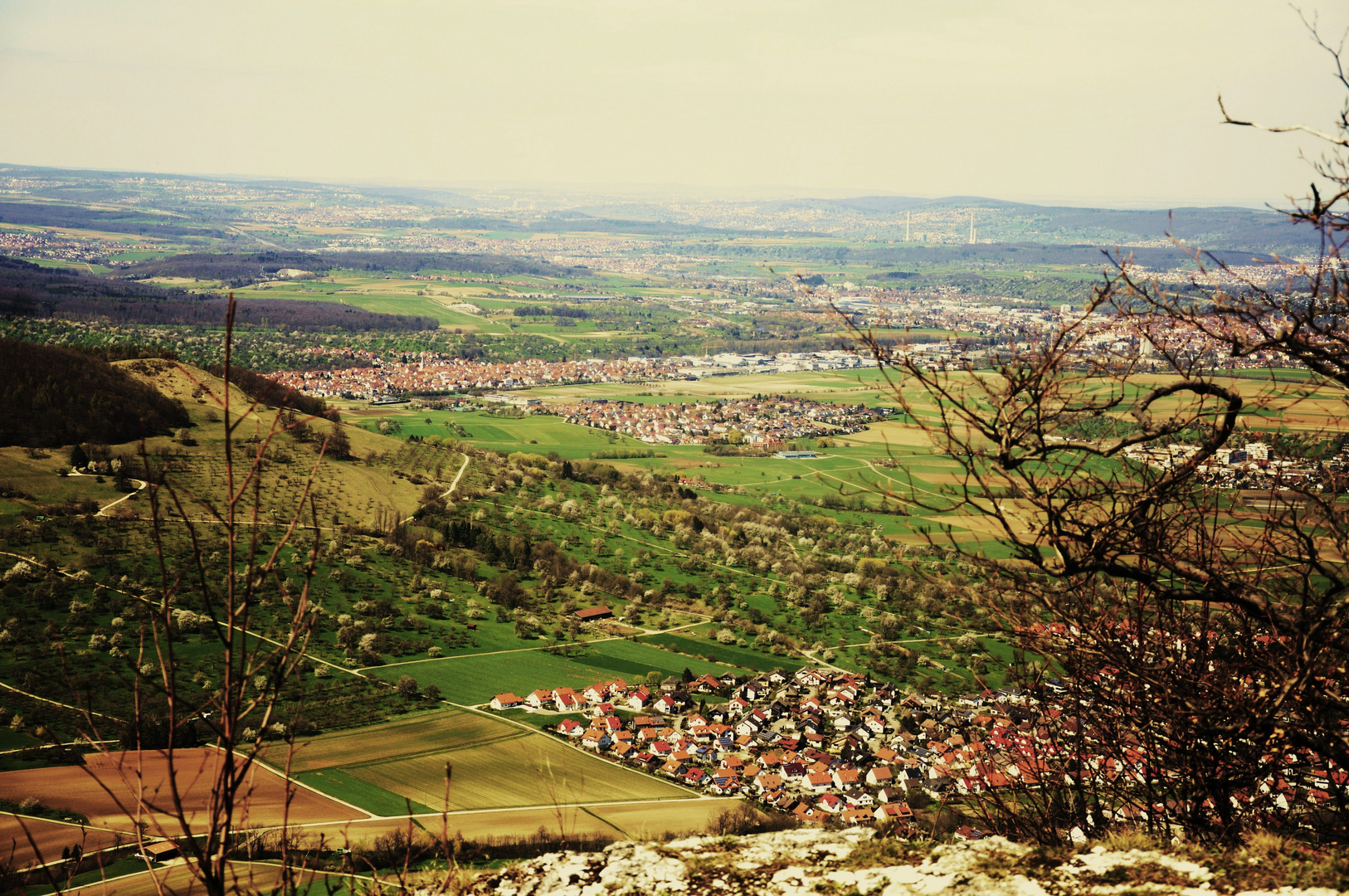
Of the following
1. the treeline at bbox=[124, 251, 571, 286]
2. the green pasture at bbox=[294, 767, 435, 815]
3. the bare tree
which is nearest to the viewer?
the bare tree

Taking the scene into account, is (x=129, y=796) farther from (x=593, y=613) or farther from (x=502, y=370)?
(x=502, y=370)

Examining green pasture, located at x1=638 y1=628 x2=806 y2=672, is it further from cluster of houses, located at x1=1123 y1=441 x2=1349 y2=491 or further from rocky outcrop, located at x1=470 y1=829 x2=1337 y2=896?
rocky outcrop, located at x1=470 y1=829 x2=1337 y2=896

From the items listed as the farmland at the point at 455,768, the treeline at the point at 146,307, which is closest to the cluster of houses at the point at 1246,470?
the farmland at the point at 455,768

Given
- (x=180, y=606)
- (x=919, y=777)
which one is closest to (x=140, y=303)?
(x=180, y=606)

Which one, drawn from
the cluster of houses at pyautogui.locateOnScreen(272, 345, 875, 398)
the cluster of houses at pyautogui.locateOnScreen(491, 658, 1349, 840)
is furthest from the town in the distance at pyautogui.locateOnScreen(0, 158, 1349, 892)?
the cluster of houses at pyautogui.locateOnScreen(272, 345, 875, 398)

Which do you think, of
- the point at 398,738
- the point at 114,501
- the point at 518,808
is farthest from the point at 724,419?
the point at 518,808

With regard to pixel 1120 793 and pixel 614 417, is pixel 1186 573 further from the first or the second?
pixel 614 417

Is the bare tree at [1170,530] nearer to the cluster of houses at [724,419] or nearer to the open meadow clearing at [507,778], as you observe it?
the open meadow clearing at [507,778]
